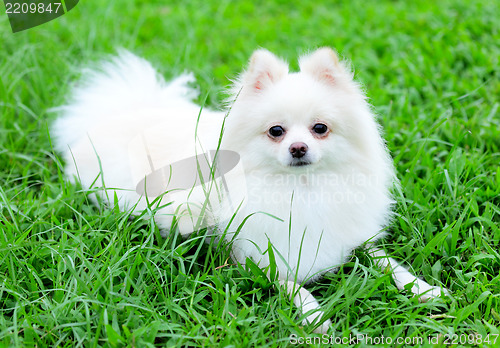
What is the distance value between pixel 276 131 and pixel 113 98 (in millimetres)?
1370

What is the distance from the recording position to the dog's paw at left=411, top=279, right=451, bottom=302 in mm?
2111

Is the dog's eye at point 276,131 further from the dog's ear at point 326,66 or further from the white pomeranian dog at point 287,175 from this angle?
the dog's ear at point 326,66

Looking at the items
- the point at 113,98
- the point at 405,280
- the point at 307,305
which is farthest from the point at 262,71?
Answer: the point at 113,98

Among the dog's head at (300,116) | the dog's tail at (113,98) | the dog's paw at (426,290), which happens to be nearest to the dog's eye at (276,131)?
the dog's head at (300,116)

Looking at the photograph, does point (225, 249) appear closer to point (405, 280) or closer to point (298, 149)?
point (298, 149)

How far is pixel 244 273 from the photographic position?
2.19 meters

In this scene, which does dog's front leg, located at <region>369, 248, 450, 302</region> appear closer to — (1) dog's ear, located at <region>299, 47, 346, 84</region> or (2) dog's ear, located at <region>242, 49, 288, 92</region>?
(1) dog's ear, located at <region>299, 47, 346, 84</region>

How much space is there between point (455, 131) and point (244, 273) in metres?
1.72

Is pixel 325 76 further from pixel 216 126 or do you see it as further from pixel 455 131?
pixel 455 131

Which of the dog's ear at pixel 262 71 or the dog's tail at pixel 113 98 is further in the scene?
the dog's tail at pixel 113 98

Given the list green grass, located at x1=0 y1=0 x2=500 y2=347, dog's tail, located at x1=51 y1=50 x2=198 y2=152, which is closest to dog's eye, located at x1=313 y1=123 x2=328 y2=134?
green grass, located at x1=0 y1=0 x2=500 y2=347

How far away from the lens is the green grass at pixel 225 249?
6.48 ft

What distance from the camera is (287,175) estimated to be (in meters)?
2.11

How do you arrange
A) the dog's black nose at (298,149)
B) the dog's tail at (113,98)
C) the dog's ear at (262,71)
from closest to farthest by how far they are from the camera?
the dog's black nose at (298,149), the dog's ear at (262,71), the dog's tail at (113,98)
